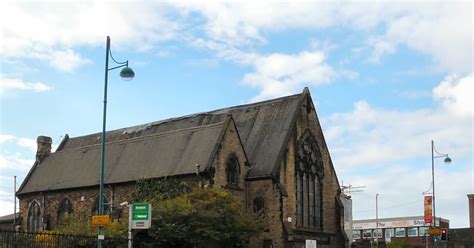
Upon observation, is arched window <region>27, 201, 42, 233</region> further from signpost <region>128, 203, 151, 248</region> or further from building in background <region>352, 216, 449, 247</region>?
building in background <region>352, 216, 449, 247</region>

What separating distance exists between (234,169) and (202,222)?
868 centimetres

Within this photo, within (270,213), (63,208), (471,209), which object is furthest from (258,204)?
(471,209)

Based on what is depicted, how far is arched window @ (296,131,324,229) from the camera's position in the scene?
4944 cm

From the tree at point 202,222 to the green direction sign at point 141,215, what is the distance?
6.21 m

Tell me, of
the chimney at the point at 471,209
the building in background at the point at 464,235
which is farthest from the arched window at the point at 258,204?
the chimney at the point at 471,209

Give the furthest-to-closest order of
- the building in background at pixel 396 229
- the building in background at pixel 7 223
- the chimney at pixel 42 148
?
the building in background at pixel 396 229 → the building in background at pixel 7 223 → the chimney at pixel 42 148

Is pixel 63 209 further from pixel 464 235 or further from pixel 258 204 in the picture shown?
pixel 464 235

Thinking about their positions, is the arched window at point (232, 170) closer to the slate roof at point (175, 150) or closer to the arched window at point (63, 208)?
the slate roof at point (175, 150)

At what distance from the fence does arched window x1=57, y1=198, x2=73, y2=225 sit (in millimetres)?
16992

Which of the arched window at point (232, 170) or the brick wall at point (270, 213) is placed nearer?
the arched window at point (232, 170)

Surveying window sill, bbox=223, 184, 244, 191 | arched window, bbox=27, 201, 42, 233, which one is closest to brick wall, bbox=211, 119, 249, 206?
window sill, bbox=223, 184, 244, 191

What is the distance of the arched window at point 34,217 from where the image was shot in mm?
53531

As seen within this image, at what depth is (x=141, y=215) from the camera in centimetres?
3002

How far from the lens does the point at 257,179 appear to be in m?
46.4
